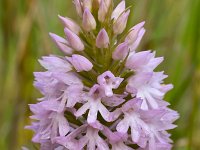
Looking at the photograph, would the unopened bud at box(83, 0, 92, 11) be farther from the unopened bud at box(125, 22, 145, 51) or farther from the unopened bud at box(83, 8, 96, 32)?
the unopened bud at box(125, 22, 145, 51)

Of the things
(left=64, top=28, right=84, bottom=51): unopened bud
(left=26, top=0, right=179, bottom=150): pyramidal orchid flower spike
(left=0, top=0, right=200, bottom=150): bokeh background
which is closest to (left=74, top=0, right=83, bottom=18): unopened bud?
(left=26, top=0, right=179, bottom=150): pyramidal orchid flower spike

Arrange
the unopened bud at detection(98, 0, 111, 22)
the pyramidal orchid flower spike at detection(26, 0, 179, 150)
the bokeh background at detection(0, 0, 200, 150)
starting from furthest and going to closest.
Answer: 1. the bokeh background at detection(0, 0, 200, 150)
2. the unopened bud at detection(98, 0, 111, 22)
3. the pyramidal orchid flower spike at detection(26, 0, 179, 150)

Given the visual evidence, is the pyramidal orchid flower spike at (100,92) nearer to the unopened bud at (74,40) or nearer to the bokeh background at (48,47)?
the unopened bud at (74,40)

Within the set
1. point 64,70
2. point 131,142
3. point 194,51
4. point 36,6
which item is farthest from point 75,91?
point 36,6

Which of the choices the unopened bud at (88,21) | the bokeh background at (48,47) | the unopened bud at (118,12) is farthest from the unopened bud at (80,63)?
the bokeh background at (48,47)

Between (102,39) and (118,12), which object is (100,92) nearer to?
(102,39)

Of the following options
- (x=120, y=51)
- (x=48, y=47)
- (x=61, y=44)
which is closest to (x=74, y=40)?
(x=61, y=44)
